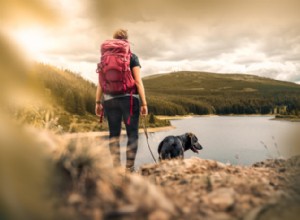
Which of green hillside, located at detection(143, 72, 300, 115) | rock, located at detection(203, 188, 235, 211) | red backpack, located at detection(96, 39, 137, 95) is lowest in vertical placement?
rock, located at detection(203, 188, 235, 211)

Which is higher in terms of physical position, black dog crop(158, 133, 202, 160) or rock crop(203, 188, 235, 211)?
black dog crop(158, 133, 202, 160)

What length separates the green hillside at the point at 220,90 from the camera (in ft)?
181

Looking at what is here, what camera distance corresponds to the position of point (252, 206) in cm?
208

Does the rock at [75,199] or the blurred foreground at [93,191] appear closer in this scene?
the blurred foreground at [93,191]

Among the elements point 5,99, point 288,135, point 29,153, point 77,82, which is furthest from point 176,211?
point 77,82

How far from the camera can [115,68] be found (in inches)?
136

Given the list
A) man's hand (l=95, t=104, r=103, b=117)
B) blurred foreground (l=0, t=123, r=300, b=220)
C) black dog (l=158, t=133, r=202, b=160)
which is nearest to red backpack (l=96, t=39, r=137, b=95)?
man's hand (l=95, t=104, r=103, b=117)

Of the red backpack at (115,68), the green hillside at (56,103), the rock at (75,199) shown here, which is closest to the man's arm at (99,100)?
the green hillside at (56,103)

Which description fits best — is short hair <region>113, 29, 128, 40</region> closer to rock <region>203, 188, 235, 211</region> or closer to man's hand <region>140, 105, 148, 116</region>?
man's hand <region>140, 105, 148, 116</region>

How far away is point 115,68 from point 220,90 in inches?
4102

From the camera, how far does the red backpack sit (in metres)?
3.46

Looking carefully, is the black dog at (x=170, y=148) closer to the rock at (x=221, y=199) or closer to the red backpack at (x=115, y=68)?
the red backpack at (x=115, y=68)

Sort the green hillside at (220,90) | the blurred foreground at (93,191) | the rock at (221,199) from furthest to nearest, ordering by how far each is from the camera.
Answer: the green hillside at (220,90)
the rock at (221,199)
the blurred foreground at (93,191)

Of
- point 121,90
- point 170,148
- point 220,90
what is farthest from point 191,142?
point 220,90
